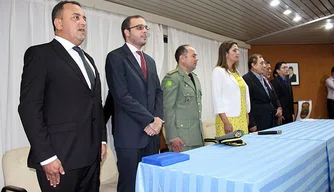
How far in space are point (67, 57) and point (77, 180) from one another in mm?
630

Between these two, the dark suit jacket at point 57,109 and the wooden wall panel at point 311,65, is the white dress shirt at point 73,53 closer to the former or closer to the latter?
the dark suit jacket at point 57,109

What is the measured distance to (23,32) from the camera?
2.47 m

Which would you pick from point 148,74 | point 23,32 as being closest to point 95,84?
point 148,74

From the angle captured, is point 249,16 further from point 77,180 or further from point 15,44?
point 77,180

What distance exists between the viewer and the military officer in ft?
7.41

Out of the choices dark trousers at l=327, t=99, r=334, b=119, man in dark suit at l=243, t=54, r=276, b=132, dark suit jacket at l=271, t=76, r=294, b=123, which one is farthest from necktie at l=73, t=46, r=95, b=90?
dark trousers at l=327, t=99, r=334, b=119

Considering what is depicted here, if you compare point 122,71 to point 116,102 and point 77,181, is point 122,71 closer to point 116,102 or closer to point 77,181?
point 116,102

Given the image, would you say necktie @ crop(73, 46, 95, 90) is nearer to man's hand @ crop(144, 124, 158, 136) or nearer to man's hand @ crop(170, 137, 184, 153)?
man's hand @ crop(144, 124, 158, 136)

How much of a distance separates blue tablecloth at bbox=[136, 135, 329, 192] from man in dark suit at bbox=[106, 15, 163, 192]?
53cm

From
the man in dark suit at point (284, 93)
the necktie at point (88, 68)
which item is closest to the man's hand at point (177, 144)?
the necktie at point (88, 68)

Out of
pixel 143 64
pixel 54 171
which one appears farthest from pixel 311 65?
pixel 54 171

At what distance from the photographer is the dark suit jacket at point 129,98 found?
70.3 inches

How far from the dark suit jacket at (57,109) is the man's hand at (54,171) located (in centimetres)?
4

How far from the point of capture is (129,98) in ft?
5.86
